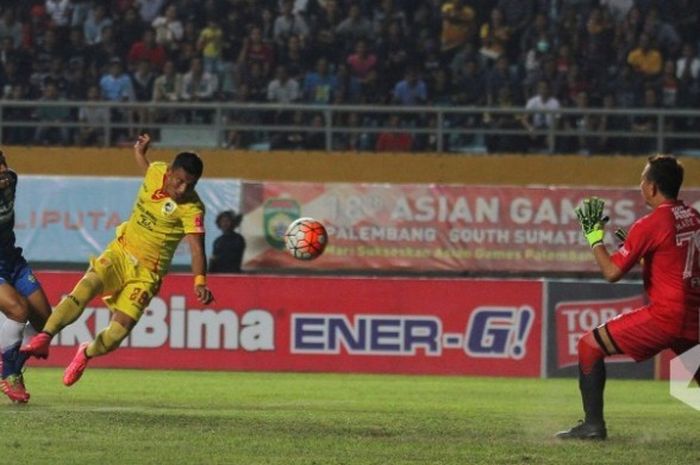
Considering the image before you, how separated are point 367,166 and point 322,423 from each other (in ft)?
37.9

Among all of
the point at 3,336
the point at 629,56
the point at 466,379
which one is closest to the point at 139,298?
the point at 3,336

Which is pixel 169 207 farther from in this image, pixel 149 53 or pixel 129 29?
pixel 129 29

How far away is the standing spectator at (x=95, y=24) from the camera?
2459 centimetres

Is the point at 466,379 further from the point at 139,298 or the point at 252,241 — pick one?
the point at 139,298

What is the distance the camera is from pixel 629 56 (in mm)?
23984

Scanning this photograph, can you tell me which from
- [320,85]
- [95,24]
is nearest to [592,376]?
[320,85]

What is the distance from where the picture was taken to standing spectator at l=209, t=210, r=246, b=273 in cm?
2159

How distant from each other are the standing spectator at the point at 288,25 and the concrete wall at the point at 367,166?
2.04 meters

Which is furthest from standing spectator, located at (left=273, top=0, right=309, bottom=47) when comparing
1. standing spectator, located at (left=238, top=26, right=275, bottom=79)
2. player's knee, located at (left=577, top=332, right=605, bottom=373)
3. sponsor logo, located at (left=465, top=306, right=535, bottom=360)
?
player's knee, located at (left=577, top=332, right=605, bottom=373)

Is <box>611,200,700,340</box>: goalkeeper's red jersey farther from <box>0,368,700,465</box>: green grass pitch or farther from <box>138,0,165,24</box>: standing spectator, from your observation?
<box>138,0,165,24</box>: standing spectator

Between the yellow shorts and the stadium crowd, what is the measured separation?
1046 centimetres

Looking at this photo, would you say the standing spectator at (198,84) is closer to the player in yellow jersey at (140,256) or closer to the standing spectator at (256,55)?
the standing spectator at (256,55)

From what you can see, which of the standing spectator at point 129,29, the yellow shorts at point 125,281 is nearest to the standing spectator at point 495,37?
the standing spectator at point 129,29

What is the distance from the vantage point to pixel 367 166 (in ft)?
76.9
